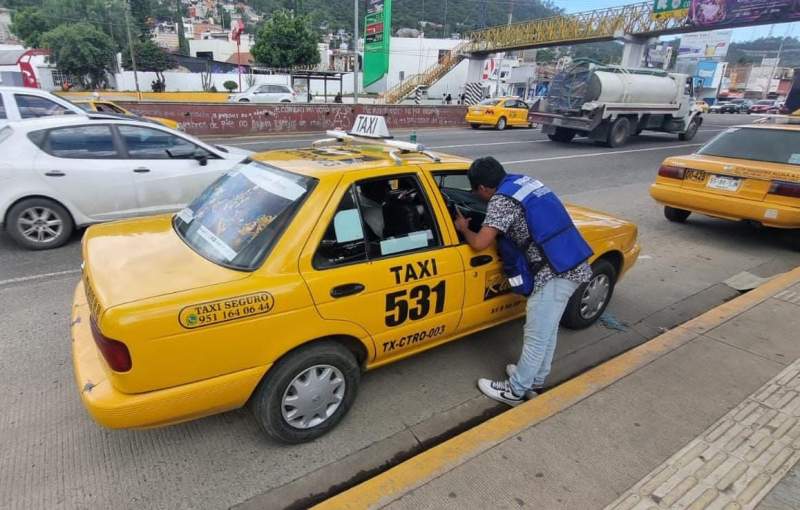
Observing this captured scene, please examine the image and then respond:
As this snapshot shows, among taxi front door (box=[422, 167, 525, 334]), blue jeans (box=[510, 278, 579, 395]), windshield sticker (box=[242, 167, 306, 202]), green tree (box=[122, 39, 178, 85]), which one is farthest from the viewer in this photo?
green tree (box=[122, 39, 178, 85])

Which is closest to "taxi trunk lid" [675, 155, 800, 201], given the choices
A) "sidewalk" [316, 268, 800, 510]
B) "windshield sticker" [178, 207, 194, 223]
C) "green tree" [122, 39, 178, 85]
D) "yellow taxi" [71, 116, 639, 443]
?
"sidewalk" [316, 268, 800, 510]

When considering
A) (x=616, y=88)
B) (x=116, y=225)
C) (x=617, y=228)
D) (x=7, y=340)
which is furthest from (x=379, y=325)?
(x=616, y=88)

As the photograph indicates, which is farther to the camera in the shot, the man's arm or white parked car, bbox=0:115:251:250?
white parked car, bbox=0:115:251:250

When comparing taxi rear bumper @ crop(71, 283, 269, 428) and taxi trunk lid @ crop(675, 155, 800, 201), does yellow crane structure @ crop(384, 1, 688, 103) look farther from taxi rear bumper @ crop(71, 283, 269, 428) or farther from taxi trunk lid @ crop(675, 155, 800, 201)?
taxi rear bumper @ crop(71, 283, 269, 428)

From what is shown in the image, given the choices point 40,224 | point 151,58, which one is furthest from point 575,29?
point 151,58

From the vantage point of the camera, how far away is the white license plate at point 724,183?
6091 mm

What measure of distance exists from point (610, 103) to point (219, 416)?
53.7 ft

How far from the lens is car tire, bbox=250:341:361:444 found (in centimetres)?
245

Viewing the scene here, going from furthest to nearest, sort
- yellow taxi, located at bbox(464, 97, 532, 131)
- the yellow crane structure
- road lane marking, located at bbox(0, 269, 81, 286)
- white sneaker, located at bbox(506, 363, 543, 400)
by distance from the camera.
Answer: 1. the yellow crane structure
2. yellow taxi, located at bbox(464, 97, 532, 131)
3. road lane marking, located at bbox(0, 269, 81, 286)
4. white sneaker, located at bbox(506, 363, 543, 400)

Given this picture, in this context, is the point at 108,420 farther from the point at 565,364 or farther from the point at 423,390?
the point at 565,364

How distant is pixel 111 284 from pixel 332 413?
135 cm

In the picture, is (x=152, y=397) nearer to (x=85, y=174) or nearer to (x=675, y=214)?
(x=85, y=174)

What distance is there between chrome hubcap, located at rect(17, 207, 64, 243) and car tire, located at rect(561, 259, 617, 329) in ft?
18.0

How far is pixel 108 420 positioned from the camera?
212 centimetres
